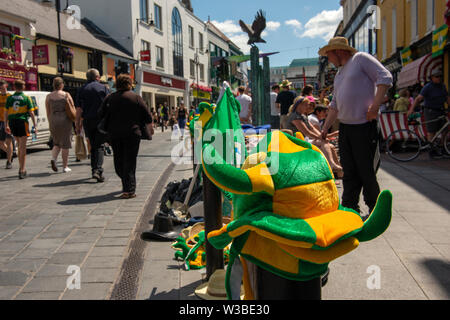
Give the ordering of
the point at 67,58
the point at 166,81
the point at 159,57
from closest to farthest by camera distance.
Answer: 1. the point at 67,58
2. the point at 159,57
3. the point at 166,81

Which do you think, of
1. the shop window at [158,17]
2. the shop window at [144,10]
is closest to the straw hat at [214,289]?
the shop window at [144,10]

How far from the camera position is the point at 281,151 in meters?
1.79

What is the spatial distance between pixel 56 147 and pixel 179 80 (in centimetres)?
3387

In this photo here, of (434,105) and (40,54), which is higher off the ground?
(40,54)

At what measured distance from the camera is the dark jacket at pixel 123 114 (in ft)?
18.2

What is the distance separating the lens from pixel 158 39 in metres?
35.3

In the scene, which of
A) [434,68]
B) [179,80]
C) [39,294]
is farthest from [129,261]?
[179,80]

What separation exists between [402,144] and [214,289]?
341 inches

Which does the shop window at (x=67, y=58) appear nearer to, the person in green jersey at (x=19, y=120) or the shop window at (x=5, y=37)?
the shop window at (x=5, y=37)

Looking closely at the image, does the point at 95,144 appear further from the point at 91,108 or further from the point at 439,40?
the point at 439,40

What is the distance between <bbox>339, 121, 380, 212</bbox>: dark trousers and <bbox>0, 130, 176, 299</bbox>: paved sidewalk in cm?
223

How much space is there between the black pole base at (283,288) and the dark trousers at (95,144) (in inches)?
219

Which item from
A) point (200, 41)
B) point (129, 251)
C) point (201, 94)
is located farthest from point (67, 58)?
point (200, 41)
